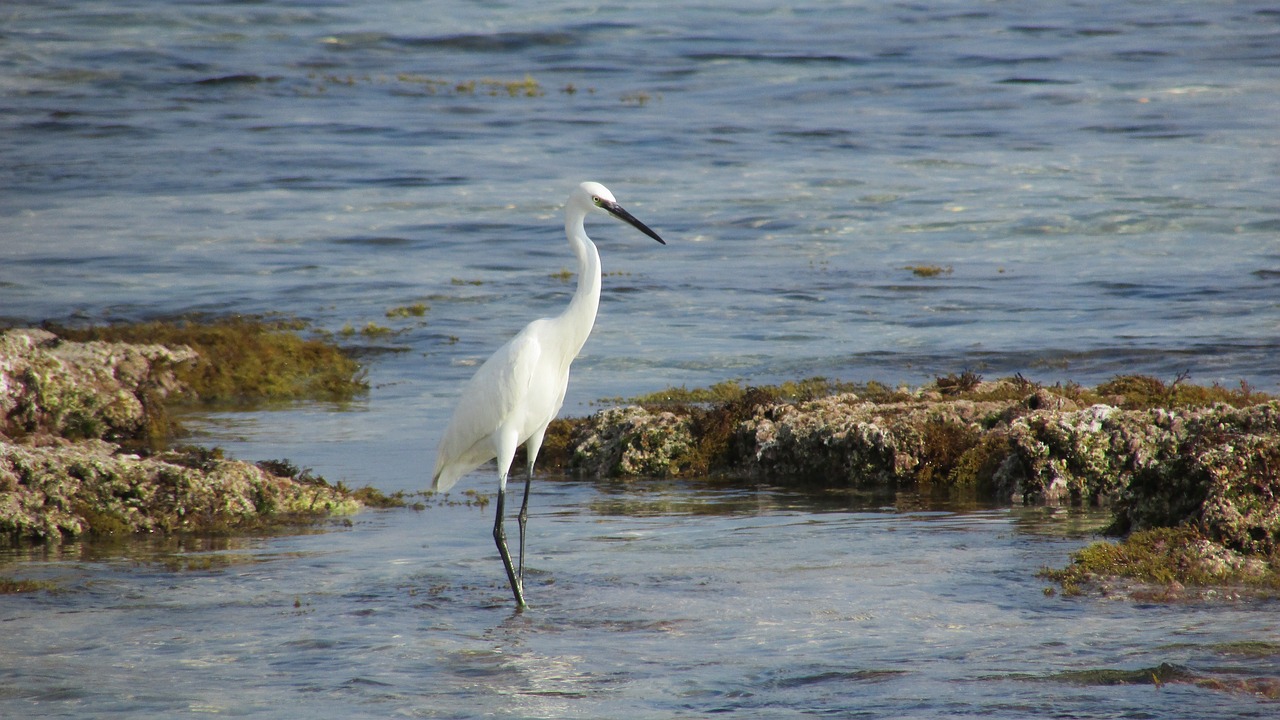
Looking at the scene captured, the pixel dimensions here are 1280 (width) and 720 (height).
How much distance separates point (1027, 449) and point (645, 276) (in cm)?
1030

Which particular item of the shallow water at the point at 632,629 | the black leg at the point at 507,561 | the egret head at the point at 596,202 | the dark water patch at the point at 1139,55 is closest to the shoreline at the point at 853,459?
the shallow water at the point at 632,629

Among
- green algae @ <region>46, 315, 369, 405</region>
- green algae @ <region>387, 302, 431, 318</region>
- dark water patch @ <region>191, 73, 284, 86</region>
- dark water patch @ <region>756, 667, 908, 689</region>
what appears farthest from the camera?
dark water patch @ <region>191, 73, 284, 86</region>

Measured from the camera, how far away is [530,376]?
22.7 feet

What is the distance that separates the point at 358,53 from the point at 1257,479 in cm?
3571

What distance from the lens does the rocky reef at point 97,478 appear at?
720cm

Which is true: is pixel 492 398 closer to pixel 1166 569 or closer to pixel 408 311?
pixel 1166 569

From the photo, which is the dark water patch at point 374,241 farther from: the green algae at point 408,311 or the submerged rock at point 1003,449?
the submerged rock at point 1003,449

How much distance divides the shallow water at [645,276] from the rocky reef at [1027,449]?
0.49m

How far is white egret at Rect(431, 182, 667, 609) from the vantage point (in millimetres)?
6914

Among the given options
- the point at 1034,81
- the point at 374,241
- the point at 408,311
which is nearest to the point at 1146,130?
the point at 1034,81

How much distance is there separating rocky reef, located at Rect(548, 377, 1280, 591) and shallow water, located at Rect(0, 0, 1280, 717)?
49 cm

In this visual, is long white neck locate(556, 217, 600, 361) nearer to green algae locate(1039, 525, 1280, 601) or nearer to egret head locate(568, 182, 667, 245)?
egret head locate(568, 182, 667, 245)

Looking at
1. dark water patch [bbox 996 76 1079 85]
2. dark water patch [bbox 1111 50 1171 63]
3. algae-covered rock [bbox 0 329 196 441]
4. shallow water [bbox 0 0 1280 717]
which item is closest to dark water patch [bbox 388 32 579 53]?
shallow water [bbox 0 0 1280 717]

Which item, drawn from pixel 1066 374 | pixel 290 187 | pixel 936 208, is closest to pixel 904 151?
pixel 936 208
